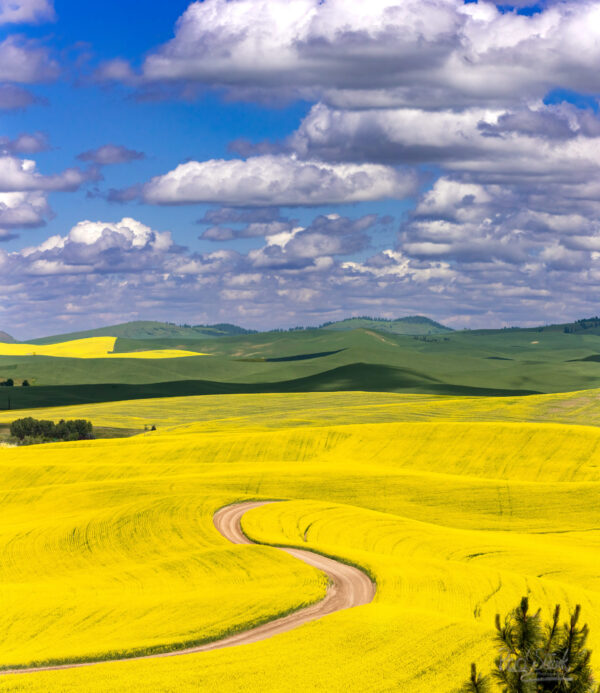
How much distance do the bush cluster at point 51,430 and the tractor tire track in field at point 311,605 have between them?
244 feet

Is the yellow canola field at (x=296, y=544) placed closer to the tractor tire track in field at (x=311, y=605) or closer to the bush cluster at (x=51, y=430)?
the tractor tire track in field at (x=311, y=605)

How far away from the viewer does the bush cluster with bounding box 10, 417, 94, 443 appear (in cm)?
13138

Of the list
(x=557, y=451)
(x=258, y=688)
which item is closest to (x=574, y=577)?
(x=258, y=688)

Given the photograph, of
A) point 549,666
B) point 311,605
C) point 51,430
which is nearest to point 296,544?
point 311,605

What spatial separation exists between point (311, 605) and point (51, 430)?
9892cm

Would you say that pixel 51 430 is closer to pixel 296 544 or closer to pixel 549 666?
pixel 296 544

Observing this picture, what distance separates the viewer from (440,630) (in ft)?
113

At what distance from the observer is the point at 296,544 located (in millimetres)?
56406

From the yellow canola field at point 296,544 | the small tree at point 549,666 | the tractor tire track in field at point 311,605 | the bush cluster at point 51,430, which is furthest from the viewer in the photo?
the bush cluster at point 51,430

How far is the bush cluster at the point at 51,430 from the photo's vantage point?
13138 centimetres

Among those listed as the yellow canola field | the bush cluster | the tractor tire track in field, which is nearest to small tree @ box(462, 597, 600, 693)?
the yellow canola field

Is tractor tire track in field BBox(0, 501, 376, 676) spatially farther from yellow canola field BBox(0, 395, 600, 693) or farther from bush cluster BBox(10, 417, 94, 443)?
bush cluster BBox(10, 417, 94, 443)

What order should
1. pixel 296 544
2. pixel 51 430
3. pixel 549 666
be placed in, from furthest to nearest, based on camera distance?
Answer: pixel 51 430
pixel 296 544
pixel 549 666

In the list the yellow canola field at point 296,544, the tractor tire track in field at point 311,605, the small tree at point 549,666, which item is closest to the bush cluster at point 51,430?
the yellow canola field at point 296,544
